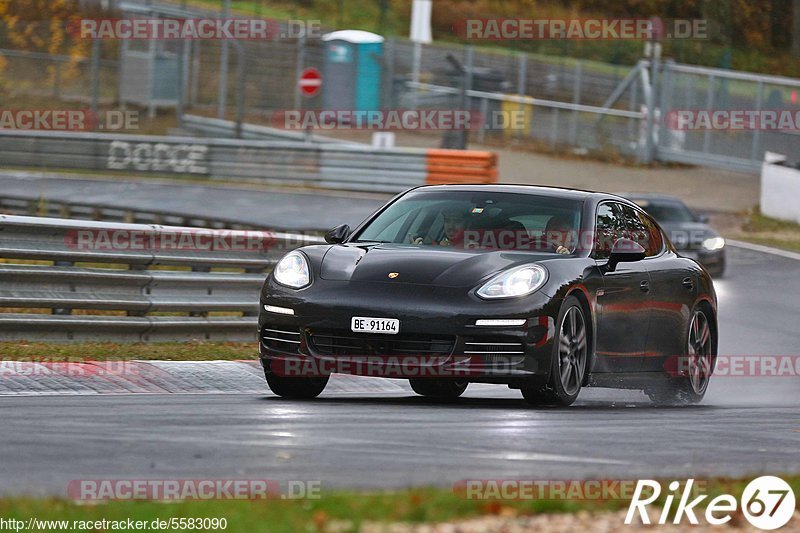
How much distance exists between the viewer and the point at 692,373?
1106 cm

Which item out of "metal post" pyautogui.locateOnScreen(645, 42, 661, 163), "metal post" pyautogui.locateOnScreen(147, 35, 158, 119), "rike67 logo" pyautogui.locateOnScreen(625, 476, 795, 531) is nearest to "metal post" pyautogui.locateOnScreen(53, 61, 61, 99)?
"metal post" pyautogui.locateOnScreen(147, 35, 158, 119)


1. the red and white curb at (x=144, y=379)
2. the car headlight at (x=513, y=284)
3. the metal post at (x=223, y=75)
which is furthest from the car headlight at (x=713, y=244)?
the metal post at (x=223, y=75)

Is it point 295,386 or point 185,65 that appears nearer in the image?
point 295,386

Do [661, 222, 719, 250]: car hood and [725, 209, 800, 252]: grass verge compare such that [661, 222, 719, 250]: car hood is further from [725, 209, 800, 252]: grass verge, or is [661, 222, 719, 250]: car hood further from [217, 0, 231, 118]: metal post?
[217, 0, 231, 118]: metal post

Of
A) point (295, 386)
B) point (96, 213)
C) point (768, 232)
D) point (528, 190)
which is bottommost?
point (768, 232)

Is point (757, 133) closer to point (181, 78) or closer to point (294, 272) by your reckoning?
point (181, 78)

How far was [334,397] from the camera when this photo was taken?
992 centimetres

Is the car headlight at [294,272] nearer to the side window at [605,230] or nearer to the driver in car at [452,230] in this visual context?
the driver in car at [452,230]

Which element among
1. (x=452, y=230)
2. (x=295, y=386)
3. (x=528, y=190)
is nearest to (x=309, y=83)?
(x=528, y=190)

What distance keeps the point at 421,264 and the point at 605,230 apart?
1.67 m

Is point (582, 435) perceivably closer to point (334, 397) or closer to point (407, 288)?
point (407, 288)

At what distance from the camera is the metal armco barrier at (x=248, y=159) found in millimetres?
31906

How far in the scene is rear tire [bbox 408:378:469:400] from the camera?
10.5m

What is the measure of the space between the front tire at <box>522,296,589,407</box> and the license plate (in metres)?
0.88
